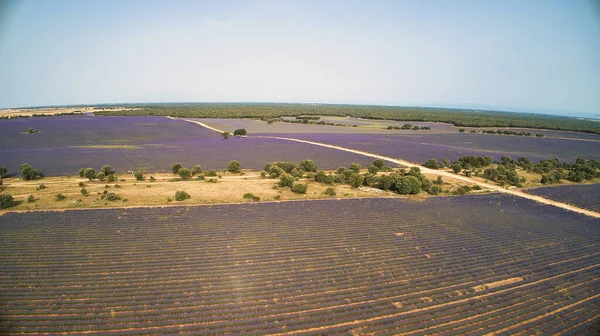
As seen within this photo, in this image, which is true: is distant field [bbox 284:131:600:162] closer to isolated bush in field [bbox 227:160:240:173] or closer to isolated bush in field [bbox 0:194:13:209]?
isolated bush in field [bbox 227:160:240:173]

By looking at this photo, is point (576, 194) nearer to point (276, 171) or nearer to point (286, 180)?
point (286, 180)

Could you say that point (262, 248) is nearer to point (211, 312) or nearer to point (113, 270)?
point (211, 312)

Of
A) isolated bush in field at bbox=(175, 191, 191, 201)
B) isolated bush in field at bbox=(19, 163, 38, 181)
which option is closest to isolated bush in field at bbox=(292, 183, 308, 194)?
isolated bush in field at bbox=(175, 191, 191, 201)

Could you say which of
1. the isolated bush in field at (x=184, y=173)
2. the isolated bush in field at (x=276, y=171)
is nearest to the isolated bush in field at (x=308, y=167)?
the isolated bush in field at (x=276, y=171)

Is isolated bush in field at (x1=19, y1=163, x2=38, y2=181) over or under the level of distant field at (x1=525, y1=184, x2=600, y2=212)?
over

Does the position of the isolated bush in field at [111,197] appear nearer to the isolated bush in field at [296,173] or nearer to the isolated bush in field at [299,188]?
the isolated bush in field at [299,188]

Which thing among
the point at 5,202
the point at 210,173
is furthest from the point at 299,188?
the point at 5,202
